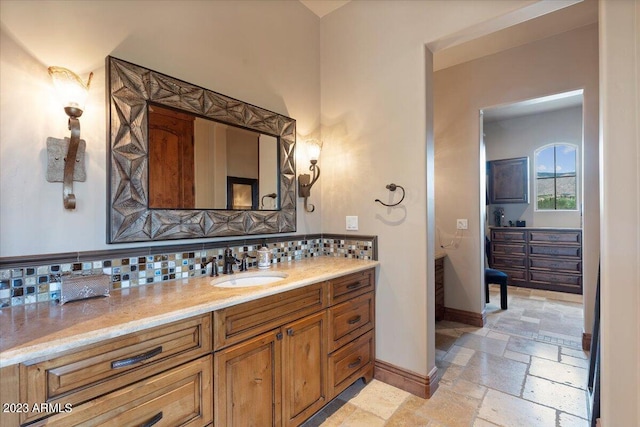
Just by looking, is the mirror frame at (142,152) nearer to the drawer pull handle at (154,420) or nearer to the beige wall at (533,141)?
the drawer pull handle at (154,420)

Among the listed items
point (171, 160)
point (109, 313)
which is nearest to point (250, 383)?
point (109, 313)

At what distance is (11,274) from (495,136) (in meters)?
6.65

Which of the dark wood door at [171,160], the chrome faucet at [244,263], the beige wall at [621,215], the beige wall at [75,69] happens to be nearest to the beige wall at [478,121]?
the beige wall at [621,215]

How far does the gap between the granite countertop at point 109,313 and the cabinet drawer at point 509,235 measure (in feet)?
15.4

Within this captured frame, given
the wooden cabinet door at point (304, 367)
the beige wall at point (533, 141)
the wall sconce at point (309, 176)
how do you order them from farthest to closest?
the beige wall at point (533, 141), the wall sconce at point (309, 176), the wooden cabinet door at point (304, 367)

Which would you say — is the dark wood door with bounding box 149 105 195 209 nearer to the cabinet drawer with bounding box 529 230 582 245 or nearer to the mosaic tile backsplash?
the mosaic tile backsplash

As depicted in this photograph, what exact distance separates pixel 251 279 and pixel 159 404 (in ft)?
2.82

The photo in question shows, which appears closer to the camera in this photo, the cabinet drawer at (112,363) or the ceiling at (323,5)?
the cabinet drawer at (112,363)

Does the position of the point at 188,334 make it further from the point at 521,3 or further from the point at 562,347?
the point at 562,347

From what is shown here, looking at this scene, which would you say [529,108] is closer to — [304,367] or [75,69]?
[304,367]

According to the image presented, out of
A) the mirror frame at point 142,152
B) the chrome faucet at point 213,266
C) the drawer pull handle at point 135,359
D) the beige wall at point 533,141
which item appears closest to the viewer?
the drawer pull handle at point 135,359

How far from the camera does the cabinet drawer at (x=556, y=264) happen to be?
4.39 meters

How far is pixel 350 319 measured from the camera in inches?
78.2

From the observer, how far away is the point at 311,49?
2.58 m
